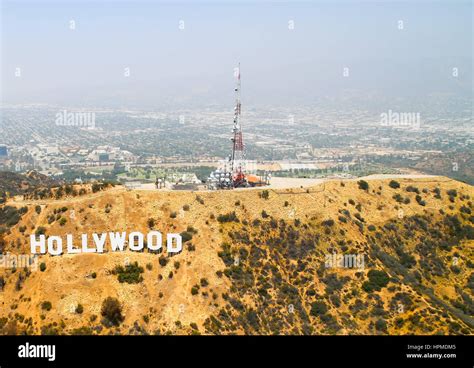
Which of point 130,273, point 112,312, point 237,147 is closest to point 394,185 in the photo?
point 237,147

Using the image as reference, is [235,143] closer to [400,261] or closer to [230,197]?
[230,197]

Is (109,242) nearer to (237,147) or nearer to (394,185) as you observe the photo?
(237,147)

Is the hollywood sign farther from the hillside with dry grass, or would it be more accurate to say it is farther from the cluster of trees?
the cluster of trees

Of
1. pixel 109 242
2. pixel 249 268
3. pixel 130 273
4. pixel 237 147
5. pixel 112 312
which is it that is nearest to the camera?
pixel 112 312

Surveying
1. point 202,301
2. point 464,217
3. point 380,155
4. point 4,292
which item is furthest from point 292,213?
point 380,155

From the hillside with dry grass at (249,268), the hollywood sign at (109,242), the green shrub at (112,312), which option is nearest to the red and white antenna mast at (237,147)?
the hillside with dry grass at (249,268)
